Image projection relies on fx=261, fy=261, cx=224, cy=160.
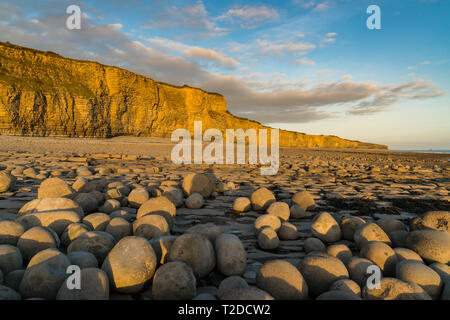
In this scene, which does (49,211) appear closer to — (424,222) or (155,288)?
(155,288)

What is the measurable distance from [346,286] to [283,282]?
1.30ft

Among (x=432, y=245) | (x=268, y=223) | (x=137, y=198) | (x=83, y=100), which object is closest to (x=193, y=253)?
(x=268, y=223)

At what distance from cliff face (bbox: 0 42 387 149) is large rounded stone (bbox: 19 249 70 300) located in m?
24.0

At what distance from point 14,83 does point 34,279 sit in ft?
82.7

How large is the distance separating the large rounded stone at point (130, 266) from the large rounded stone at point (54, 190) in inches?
90.9

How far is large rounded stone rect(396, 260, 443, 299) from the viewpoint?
5.61 ft

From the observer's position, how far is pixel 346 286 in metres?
1.66

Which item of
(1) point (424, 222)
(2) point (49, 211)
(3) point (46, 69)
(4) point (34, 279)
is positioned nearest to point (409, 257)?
(1) point (424, 222)

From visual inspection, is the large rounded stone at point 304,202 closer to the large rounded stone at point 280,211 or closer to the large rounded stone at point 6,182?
the large rounded stone at point 280,211

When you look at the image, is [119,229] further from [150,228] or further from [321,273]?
[321,273]

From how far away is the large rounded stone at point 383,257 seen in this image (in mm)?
2004

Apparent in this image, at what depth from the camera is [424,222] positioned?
271cm

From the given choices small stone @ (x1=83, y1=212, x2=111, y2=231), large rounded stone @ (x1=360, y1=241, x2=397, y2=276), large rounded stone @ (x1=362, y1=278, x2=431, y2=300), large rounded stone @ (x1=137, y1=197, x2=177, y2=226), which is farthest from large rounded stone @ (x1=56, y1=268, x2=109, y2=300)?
large rounded stone @ (x1=360, y1=241, x2=397, y2=276)

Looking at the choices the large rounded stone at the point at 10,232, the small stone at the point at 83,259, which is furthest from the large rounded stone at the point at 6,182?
the small stone at the point at 83,259
